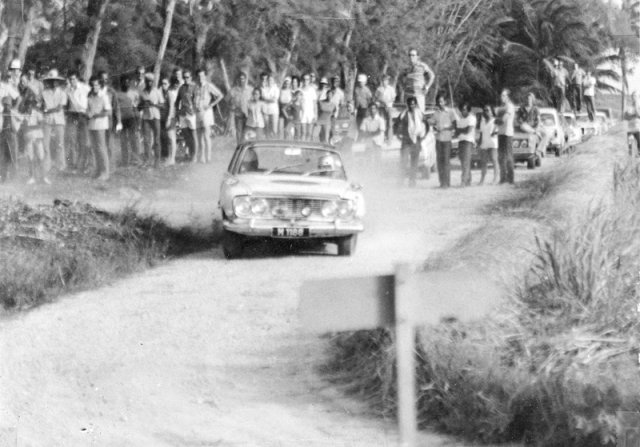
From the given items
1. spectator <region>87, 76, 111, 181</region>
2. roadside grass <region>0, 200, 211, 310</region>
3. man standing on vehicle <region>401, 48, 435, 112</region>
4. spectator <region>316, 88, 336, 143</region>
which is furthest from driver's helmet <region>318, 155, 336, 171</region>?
spectator <region>316, 88, 336, 143</region>

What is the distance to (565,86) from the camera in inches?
1464

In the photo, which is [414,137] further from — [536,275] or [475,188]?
[536,275]

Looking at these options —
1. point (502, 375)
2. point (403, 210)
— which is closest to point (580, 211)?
point (502, 375)

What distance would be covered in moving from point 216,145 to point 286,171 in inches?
486

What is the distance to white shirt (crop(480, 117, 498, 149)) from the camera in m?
23.8

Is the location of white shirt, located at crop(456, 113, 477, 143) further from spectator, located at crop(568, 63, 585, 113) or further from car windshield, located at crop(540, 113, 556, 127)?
spectator, located at crop(568, 63, 585, 113)

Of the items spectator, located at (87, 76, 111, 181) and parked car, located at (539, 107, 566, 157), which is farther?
parked car, located at (539, 107, 566, 157)

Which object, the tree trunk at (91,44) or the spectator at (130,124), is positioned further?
the tree trunk at (91,44)

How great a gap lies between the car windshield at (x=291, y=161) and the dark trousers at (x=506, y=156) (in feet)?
28.2

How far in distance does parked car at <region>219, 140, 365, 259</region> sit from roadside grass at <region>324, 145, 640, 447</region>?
5.36m

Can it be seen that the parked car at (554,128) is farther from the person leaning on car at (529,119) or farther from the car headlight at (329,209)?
the car headlight at (329,209)

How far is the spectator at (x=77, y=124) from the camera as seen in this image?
21.7m

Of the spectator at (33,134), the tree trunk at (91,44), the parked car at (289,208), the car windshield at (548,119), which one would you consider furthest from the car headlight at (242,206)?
the car windshield at (548,119)

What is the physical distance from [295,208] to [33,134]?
27.0 feet
